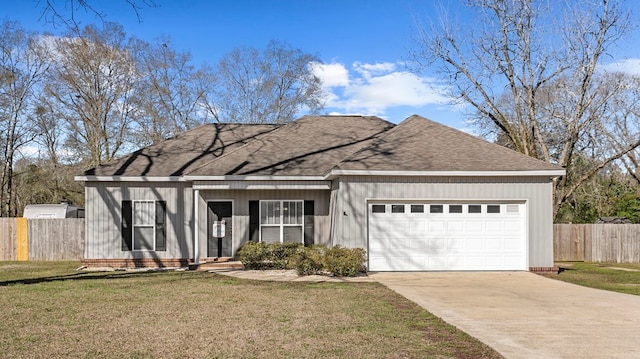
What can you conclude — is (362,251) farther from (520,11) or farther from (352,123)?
(520,11)

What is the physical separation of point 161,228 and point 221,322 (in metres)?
10.6

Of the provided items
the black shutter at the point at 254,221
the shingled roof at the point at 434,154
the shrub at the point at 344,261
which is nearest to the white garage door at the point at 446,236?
the shrub at the point at 344,261

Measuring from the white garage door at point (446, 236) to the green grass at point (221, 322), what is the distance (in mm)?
2984

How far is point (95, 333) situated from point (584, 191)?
34.9m

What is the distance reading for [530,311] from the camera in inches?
386

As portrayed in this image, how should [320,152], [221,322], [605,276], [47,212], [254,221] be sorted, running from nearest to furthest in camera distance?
1. [221,322]
2. [605,276]
3. [254,221]
4. [320,152]
5. [47,212]

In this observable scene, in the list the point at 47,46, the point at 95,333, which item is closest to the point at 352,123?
the point at 95,333

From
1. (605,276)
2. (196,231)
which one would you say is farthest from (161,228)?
(605,276)

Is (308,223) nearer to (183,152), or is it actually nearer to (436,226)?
(436,226)

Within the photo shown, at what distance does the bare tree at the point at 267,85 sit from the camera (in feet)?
125

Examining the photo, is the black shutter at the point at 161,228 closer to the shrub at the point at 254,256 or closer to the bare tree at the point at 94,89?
the shrub at the point at 254,256

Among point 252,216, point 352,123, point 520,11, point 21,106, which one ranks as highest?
point 520,11

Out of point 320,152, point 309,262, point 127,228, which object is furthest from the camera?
point 320,152

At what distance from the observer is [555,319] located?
9.05 m
